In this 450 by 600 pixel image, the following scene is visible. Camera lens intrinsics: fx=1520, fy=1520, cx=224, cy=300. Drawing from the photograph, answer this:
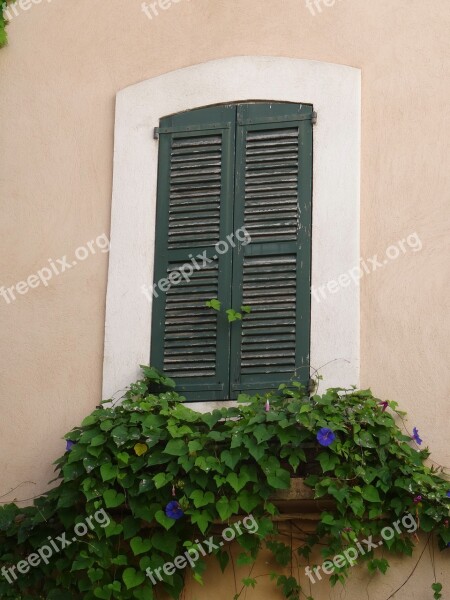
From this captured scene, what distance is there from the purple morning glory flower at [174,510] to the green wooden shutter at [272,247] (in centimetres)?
86

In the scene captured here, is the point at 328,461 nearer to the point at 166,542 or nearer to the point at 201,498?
the point at 201,498

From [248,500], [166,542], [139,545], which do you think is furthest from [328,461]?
[139,545]

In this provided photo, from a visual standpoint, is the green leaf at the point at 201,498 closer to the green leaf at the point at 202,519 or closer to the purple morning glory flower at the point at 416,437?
the green leaf at the point at 202,519

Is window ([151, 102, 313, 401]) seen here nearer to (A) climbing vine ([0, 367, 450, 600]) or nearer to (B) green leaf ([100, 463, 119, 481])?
(A) climbing vine ([0, 367, 450, 600])

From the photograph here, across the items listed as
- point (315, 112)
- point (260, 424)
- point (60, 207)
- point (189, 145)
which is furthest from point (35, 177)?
point (260, 424)

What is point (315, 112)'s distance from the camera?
9125 mm

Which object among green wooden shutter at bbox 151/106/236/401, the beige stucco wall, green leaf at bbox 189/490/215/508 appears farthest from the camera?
green wooden shutter at bbox 151/106/236/401

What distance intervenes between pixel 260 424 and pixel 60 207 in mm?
2157

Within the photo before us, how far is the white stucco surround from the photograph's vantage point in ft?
28.5

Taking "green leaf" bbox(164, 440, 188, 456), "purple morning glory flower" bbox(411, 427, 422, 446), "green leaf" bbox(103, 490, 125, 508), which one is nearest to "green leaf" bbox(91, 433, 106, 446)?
"green leaf" bbox(103, 490, 125, 508)

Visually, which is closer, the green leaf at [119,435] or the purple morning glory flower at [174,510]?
the purple morning glory flower at [174,510]

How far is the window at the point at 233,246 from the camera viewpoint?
8758 millimetres

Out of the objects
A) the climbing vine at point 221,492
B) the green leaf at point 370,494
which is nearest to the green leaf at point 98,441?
→ the climbing vine at point 221,492

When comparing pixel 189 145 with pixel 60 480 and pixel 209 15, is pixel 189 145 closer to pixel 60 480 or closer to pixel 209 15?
pixel 209 15
